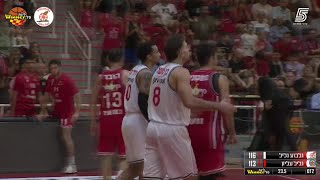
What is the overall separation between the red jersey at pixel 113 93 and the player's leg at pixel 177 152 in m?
2.19

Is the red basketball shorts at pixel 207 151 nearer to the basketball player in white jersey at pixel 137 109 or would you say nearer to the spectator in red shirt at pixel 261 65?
the basketball player in white jersey at pixel 137 109

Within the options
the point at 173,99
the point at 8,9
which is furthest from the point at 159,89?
the point at 8,9

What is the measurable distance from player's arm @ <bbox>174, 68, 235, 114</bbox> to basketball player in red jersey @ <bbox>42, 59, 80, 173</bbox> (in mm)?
5102

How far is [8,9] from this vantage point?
17203 millimetres

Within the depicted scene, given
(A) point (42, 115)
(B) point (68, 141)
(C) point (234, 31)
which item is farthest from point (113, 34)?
(B) point (68, 141)

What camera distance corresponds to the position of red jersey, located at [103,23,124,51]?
55.0ft

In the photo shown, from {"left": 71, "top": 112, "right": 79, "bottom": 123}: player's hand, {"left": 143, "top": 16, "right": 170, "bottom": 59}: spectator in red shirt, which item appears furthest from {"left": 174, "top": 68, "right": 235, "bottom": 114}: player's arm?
{"left": 143, "top": 16, "right": 170, "bottom": 59}: spectator in red shirt

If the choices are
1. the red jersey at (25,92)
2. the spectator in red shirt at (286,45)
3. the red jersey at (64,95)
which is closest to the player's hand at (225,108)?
the red jersey at (64,95)

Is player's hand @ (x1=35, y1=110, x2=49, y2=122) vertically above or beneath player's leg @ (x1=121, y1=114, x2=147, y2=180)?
above

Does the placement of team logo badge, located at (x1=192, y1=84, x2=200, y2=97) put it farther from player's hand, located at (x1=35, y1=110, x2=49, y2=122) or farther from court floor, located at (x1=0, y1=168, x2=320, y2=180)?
player's hand, located at (x1=35, y1=110, x2=49, y2=122)

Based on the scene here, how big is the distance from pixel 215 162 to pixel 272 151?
16.7 ft

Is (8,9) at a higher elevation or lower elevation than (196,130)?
higher

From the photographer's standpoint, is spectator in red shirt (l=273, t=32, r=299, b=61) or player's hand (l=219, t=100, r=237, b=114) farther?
spectator in red shirt (l=273, t=32, r=299, b=61)

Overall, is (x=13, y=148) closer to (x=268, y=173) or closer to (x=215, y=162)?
(x=268, y=173)
